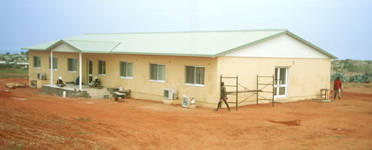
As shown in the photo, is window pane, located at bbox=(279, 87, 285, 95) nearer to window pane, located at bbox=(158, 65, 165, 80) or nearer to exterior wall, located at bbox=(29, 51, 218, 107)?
exterior wall, located at bbox=(29, 51, 218, 107)

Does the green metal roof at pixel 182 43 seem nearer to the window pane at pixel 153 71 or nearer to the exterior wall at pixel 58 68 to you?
the window pane at pixel 153 71

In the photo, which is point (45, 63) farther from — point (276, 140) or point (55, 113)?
point (276, 140)

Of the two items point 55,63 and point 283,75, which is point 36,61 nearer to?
point 55,63

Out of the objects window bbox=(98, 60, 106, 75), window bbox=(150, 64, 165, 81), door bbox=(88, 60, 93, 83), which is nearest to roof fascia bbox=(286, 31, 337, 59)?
window bbox=(150, 64, 165, 81)

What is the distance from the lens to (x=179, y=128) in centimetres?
1198

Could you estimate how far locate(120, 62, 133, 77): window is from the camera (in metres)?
21.3

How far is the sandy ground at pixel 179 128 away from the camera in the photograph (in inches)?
377

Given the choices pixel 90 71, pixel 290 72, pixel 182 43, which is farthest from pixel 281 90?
pixel 90 71

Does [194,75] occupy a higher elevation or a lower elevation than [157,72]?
lower

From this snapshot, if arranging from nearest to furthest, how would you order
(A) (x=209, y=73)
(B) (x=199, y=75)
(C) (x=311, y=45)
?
(A) (x=209, y=73)
(B) (x=199, y=75)
(C) (x=311, y=45)

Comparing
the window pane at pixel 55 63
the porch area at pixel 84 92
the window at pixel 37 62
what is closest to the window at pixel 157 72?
the porch area at pixel 84 92

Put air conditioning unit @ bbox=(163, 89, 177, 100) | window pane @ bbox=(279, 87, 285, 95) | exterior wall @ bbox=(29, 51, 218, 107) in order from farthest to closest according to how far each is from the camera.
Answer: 1. window pane @ bbox=(279, 87, 285, 95)
2. air conditioning unit @ bbox=(163, 89, 177, 100)
3. exterior wall @ bbox=(29, 51, 218, 107)

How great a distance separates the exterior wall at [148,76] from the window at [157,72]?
0.22 meters

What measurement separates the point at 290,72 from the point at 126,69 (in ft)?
30.9
